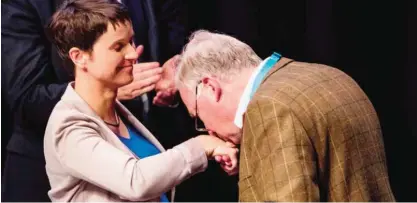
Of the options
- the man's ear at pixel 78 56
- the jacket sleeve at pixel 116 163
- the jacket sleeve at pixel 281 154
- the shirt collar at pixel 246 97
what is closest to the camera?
the jacket sleeve at pixel 281 154

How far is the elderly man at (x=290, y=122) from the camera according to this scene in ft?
5.86

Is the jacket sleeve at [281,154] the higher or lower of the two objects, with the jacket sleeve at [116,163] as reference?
higher

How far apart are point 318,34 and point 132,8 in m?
0.76

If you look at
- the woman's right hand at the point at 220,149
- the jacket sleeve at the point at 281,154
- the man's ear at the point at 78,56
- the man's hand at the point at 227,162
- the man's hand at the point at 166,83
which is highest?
the man's ear at the point at 78,56

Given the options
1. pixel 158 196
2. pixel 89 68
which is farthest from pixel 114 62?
pixel 158 196

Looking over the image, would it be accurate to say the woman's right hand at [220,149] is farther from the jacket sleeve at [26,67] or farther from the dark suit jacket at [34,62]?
the jacket sleeve at [26,67]

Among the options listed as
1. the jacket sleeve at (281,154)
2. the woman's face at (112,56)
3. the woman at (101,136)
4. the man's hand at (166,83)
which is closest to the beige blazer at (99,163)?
the woman at (101,136)

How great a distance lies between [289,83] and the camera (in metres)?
1.87

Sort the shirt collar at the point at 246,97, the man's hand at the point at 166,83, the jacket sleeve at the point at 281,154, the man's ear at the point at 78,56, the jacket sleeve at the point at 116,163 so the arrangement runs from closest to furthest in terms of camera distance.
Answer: the jacket sleeve at the point at 281,154, the shirt collar at the point at 246,97, the jacket sleeve at the point at 116,163, the man's ear at the point at 78,56, the man's hand at the point at 166,83

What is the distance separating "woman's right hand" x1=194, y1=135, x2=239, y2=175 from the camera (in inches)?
90.7

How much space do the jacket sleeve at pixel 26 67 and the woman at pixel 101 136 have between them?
159 mm

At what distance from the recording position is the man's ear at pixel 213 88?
204cm

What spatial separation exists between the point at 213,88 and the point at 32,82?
891 millimetres

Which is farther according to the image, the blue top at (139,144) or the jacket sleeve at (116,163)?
the blue top at (139,144)
